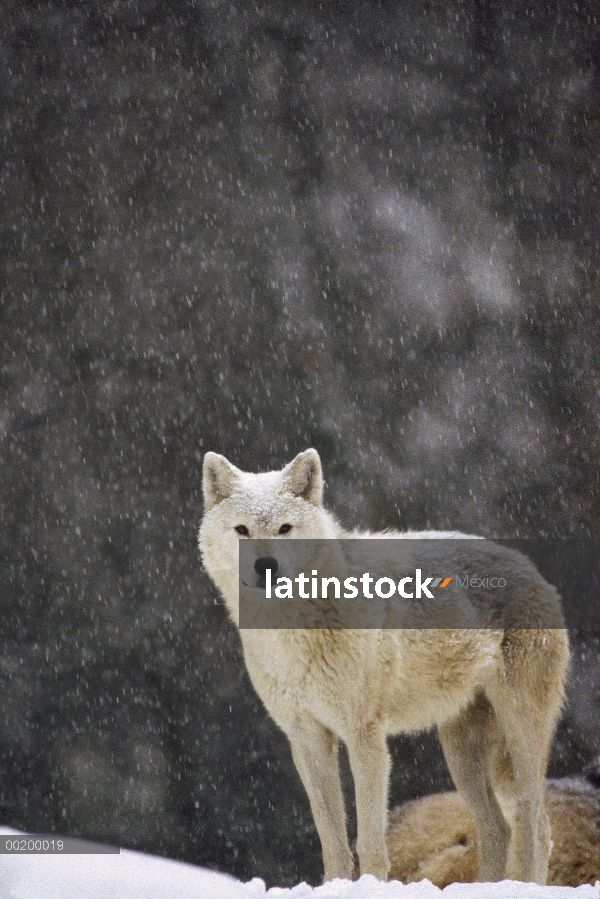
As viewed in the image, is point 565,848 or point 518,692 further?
point 565,848

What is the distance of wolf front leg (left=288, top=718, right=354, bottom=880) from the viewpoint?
5.10 meters

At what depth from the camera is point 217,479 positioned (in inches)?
208

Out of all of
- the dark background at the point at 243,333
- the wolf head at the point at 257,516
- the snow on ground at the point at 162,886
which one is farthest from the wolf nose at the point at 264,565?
the dark background at the point at 243,333

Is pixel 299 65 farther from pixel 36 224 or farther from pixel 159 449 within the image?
pixel 159 449

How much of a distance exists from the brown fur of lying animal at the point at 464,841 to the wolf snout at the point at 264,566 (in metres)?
4.15

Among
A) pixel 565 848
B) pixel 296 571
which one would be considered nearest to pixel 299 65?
pixel 296 571

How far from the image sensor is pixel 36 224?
9.20 metres

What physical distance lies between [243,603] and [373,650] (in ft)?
2.70

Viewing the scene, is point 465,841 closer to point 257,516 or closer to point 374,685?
point 374,685

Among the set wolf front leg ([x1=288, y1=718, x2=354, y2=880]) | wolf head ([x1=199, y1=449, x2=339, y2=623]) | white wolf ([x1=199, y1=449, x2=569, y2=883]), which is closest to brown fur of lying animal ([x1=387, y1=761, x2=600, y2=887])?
white wolf ([x1=199, y1=449, x2=569, y2=883])

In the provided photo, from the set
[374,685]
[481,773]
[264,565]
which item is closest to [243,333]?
[264,565]

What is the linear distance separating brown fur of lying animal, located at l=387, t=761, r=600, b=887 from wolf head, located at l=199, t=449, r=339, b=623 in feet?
12.1

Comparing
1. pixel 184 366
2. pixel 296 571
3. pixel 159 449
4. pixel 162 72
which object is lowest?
pixel 296 571

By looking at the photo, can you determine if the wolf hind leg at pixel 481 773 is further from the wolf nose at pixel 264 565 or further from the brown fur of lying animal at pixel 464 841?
the wolf nose at pixel 264 565
